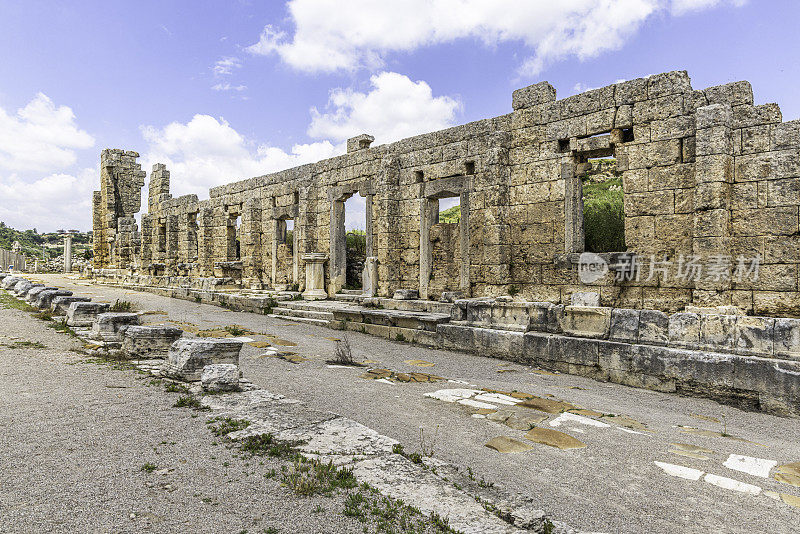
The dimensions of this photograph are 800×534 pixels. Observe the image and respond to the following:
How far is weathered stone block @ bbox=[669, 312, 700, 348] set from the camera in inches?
248

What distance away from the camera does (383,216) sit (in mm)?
13172

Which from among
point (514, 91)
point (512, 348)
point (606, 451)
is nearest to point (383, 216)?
point (514, 91)

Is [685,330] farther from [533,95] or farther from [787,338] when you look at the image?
[533,95]

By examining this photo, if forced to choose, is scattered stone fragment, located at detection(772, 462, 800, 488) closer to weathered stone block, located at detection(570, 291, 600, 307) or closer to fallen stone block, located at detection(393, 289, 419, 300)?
weathered stone block, located at detection(570, 291, 600, 307)

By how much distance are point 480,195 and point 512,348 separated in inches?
179

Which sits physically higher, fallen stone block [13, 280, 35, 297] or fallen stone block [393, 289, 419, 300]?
fallen stone block [13, 280, 35, 297]

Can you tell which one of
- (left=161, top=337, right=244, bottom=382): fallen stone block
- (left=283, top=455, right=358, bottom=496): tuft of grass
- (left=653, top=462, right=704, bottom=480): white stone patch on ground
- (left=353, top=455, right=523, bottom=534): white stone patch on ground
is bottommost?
(left=653, top=462, right=704, bottom=480): white stone patch on ground

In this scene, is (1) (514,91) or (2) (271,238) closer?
(1) (514,91)

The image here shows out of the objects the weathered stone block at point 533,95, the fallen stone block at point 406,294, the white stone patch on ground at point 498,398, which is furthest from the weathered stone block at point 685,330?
the fallen stone block at point 406,294

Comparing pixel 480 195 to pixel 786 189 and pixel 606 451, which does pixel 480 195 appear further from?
pixel 606 451

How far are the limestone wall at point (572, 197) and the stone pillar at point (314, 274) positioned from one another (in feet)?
1.40

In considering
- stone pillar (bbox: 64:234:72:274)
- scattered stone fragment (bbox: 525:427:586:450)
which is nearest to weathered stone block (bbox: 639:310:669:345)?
scattered stone fragment (bbox: 525:427:586:450)

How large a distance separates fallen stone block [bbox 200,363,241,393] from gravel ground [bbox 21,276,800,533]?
22.6 inches

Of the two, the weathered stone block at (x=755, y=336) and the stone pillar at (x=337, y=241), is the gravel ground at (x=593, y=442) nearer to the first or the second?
the weathered stone block at (x=755, y=336)
